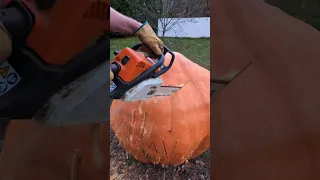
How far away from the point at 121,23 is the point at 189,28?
228 inches

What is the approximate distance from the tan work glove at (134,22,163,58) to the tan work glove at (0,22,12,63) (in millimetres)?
936

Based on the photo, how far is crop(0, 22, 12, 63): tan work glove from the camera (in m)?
0.67

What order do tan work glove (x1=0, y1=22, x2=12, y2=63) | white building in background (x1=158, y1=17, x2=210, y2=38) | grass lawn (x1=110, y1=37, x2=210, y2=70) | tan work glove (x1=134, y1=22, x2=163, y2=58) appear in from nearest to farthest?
tan work glove (x1=0, y1=22, x2=12, y2=63) < tan work glove (x1=134, y1=22, x2=163, y2=58) < grass lawn (x1=110, y1=37, x2=210, y2=70) < white building in background (x1=158, y1=17, x2=210, y2=38)

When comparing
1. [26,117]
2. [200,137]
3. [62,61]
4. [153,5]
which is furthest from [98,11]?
[153,5]

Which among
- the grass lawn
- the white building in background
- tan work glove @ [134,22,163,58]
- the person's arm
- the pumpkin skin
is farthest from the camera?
the white building in background

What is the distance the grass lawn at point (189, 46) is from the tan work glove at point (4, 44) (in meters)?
4.43

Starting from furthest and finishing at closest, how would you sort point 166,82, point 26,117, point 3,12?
point 166,82 → point 26,117 → point 3,12

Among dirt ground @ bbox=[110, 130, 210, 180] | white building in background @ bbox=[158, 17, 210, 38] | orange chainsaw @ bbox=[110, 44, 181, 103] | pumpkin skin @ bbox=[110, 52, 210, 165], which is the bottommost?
white building in background @ bbox=[158, 17, 210, 38]

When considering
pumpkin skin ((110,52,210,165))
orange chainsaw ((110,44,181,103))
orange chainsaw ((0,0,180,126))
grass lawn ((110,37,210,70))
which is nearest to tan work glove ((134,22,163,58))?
orange chainsaw ((110,44,181,103))

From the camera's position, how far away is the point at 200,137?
2.39 metres

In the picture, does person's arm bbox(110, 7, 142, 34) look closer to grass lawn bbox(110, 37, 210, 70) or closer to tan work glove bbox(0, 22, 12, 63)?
tan work glove bbox(0, 22, 12, 63)

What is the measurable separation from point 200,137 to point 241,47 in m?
1.67

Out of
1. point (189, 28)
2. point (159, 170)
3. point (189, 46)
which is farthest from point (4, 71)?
point (189, 28)

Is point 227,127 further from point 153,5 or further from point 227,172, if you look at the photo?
point 153,5
